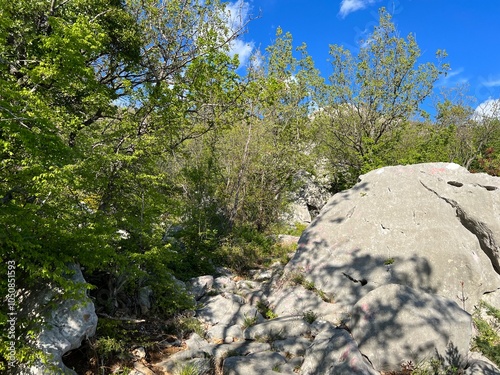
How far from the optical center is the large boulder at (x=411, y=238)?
30.4 feet

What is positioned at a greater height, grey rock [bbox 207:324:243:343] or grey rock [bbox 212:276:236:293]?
grey rock [bbox 212:276:236:293]

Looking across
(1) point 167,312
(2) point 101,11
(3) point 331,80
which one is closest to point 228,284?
(1) point 167,312

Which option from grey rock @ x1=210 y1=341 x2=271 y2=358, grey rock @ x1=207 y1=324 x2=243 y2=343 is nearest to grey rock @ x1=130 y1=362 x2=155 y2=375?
grey rock @ x1=210 y1=341 x2=271 y2=358

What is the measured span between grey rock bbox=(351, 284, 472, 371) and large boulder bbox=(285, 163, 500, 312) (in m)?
2.06

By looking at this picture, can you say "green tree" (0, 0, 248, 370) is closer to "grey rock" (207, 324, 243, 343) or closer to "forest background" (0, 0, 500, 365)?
"forest background" (0, 0, 500, 365)

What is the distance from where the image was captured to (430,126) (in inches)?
1033

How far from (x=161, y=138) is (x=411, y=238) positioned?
8.58m

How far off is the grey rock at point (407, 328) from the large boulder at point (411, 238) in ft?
6.74

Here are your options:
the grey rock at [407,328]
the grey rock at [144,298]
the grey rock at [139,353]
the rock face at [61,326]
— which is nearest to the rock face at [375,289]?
the grey rock at [407,328]

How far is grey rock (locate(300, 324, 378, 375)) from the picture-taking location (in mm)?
5895

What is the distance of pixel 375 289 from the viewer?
7.59 m

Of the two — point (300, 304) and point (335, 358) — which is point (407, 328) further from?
point (300, 304)

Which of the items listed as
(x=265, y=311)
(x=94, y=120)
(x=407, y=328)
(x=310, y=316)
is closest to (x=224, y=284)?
(x=265, y=311)

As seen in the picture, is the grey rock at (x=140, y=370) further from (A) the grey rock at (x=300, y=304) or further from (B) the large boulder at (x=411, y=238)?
(B) the large boulder at (x=411, y=238)
